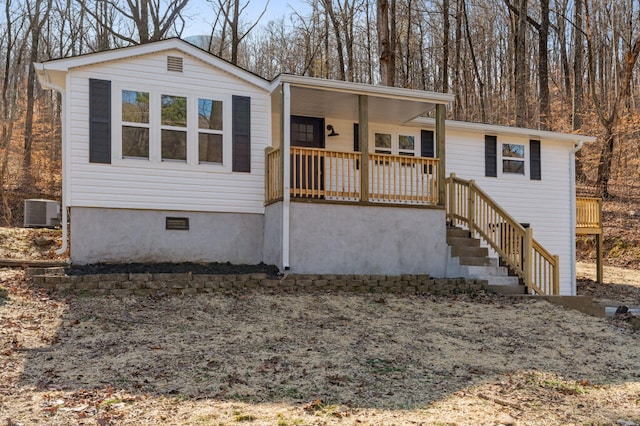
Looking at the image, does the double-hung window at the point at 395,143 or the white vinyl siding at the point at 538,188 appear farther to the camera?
the white vinyl siding at the point at 538,188

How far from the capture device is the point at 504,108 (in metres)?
31.3

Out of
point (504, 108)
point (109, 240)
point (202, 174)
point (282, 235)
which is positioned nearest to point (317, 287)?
point (282, 235)

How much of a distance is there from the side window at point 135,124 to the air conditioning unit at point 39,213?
6.58 m

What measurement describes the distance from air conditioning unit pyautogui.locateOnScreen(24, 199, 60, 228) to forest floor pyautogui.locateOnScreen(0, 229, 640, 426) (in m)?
6.46

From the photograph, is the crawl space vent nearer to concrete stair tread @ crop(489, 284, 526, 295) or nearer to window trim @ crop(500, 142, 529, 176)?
concrete stair tread @ crop(489, 284, 526, 295)

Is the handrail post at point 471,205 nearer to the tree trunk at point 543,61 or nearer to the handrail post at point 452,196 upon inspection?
the handrail post at point 452,196

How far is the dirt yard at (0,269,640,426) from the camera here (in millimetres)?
4727

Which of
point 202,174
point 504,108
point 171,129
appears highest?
point 504,108

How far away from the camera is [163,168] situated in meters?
10.4

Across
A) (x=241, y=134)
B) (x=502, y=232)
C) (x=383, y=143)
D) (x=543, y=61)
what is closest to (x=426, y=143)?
(x=383, y=143)

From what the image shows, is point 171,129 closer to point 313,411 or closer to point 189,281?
point 189,281

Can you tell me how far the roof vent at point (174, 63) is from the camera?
1054 cm

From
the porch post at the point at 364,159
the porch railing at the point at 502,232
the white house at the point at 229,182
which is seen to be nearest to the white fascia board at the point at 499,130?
the white house at the point at 229,182

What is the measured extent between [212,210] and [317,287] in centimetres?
251
